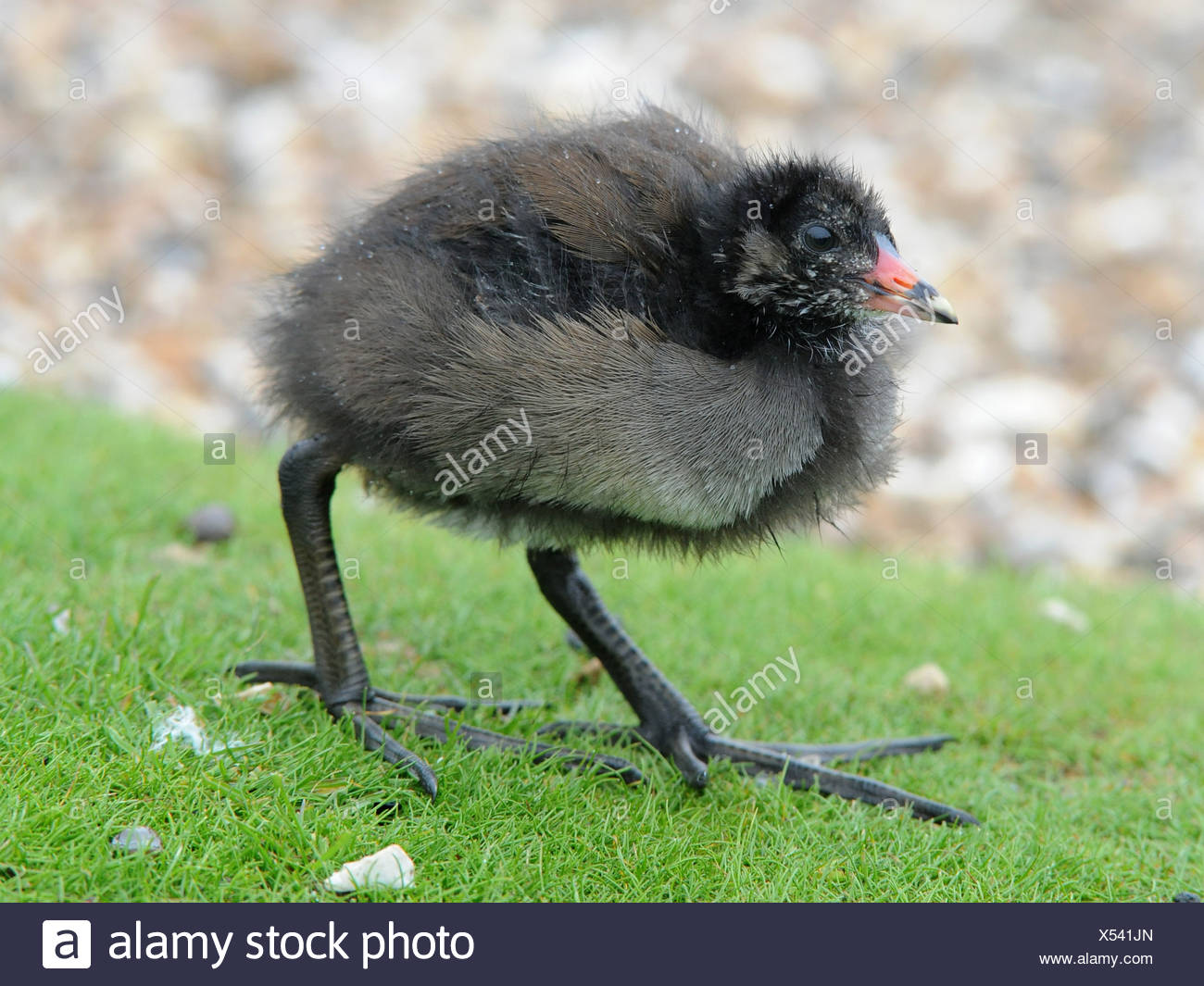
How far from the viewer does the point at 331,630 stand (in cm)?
326

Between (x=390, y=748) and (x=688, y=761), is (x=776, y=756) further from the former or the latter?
(x=390, y=748)

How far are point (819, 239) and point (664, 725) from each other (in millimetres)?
1449

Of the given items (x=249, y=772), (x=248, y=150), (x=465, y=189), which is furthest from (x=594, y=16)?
(x=249, y=772)

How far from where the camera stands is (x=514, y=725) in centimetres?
339

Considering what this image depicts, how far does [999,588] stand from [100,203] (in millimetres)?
7296

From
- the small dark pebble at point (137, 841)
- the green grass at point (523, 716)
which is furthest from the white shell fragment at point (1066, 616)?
the small dark pebble at point (137, 841)

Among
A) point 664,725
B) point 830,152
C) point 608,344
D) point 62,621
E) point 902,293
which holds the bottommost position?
point 664,725

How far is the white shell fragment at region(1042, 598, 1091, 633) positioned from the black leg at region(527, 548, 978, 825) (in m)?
1.86

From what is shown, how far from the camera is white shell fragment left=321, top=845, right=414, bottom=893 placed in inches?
99.3

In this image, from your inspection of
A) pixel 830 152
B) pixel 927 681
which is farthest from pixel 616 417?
pixel 830 152

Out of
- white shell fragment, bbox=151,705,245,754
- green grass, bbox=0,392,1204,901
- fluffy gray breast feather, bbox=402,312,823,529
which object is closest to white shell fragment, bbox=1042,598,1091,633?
green grass, bbox=0,392,1204,901

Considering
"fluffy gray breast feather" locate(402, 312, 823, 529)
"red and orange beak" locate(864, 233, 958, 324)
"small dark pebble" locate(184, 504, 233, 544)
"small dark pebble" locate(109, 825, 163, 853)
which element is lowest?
"small dark pebble" locate(109, 825, 163, 853)

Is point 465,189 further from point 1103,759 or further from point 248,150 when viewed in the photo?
point 248,150

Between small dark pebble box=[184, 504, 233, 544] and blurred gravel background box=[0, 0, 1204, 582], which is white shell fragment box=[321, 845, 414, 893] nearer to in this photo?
small dark pebble box=[184, 504, 233, 544]
